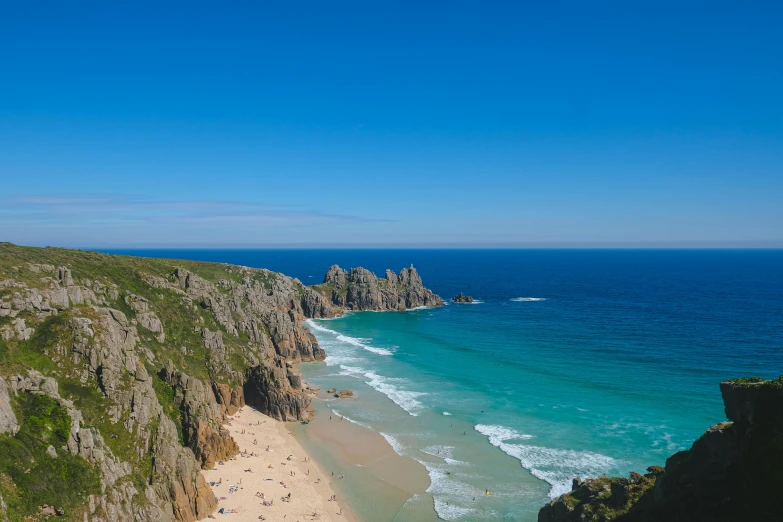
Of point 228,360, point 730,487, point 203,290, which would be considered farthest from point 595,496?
point 203,290

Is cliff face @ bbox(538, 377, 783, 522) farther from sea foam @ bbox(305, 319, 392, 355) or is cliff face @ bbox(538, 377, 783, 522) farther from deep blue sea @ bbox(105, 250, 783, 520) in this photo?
sea foam @ bbox(305, 319, 392, 355)

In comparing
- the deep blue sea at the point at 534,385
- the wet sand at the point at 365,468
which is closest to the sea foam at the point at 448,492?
the deep blue sea at the point at 534,385

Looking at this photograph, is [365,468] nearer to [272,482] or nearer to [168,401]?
[272,482]

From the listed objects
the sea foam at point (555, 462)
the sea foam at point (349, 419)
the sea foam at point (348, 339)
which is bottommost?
the sea foam at point (349, 419)

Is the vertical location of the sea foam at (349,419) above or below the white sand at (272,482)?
above

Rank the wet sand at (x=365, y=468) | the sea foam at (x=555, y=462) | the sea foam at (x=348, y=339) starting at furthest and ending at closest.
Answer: the sea foam at (x=348, y=339) < the sea foam at (x=555, y=462) < the wet sand at (x=365, y=468)

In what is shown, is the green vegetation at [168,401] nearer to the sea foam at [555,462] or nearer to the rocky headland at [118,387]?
the rocky headland at [118,387]

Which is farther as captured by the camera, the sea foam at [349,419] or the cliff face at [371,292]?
the cliff face at [371,292]

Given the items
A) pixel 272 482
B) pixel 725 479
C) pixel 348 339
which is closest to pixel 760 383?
pixel 725 479
